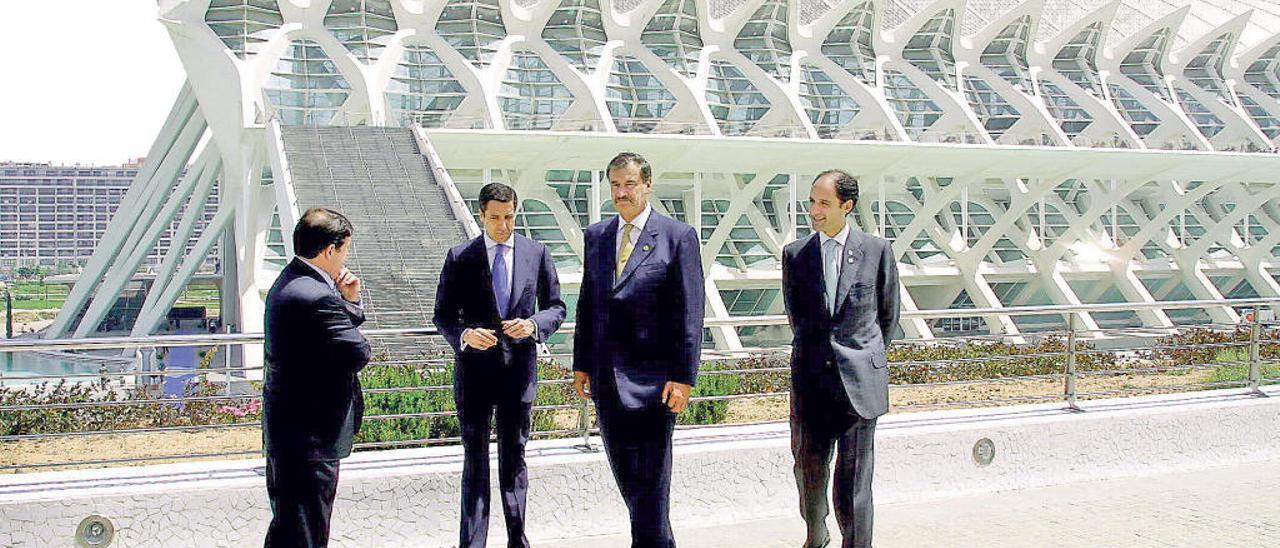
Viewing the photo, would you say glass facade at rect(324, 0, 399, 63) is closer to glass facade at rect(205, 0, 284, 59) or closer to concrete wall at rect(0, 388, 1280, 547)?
glass facade at rect(205, 0, 284, 59)

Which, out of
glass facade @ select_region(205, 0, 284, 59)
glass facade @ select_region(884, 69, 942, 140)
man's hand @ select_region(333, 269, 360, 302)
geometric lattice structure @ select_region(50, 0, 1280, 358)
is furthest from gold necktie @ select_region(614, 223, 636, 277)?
glass facade @ select_region(884, 69, 942, 140)

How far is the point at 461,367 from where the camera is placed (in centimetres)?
488

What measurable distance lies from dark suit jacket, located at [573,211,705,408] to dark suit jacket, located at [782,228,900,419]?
65 cm

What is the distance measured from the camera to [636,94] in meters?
37.1

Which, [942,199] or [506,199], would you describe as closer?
[506,199]

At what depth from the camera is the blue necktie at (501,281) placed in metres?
4.88

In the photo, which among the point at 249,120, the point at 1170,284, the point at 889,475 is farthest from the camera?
the point at 1170,284

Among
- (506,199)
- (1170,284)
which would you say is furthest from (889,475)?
(1170,284)

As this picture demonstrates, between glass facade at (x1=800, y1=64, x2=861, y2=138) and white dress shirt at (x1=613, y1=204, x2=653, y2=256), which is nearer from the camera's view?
white dress shirt at (x1=613, y1=204, x2=653, y2=256)

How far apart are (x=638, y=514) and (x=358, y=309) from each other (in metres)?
1.32

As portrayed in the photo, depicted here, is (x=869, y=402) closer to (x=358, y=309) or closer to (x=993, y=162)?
(x=358, y=309)

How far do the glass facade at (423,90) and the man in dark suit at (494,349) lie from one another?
28454 millimetres

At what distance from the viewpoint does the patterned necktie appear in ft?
15.7

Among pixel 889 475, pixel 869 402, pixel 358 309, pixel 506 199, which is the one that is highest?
pixel 506 199
